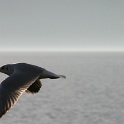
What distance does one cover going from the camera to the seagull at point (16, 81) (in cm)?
1112

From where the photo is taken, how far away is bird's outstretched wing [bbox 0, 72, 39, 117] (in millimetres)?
10945

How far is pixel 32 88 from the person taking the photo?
1580 centimetres

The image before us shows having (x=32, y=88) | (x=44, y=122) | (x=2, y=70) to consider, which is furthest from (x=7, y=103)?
(x=44, y=122)

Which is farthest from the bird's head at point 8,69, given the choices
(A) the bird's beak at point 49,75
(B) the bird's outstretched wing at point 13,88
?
(A) the bird's beak at point 49,75

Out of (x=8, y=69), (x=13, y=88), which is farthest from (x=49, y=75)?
(x=8, y=69)

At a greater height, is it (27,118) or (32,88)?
(32,88)

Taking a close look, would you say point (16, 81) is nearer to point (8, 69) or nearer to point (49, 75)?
point (49, 75)

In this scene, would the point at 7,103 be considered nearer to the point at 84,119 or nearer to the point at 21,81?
the point at 21,81

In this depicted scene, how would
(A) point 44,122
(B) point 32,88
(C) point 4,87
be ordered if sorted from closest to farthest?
1. (C) point 4,87
2. (B) point 32,88
3. (A) point 44,122

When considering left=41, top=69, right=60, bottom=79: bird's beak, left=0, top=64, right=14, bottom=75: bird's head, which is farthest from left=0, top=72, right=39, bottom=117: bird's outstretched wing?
left=0, top=64, right=14, bottom=75: bird's head

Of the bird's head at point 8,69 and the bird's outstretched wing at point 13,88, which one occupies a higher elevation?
the bird's head at point 8,69

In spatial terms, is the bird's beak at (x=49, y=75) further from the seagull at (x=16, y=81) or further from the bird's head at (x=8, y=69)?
the bird's head at (x=8, y=69)

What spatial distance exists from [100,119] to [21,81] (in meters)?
161

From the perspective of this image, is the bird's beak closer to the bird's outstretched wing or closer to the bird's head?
the bird's outstretched wing
